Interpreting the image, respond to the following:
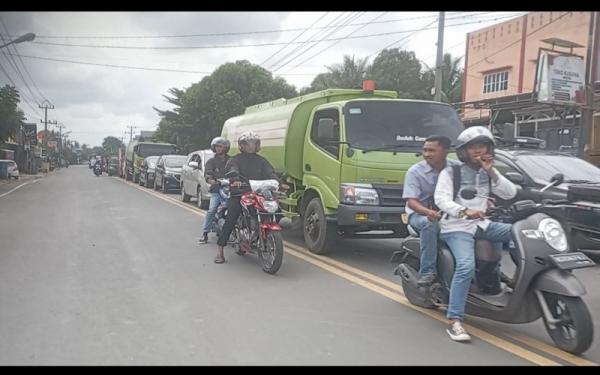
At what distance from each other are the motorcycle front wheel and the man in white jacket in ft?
8.36

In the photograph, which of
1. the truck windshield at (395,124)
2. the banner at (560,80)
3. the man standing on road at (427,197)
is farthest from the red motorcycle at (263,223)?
the banner at (560,80)

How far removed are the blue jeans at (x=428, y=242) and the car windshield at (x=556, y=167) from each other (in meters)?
4.38

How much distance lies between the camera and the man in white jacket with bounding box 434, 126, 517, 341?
14.6ft

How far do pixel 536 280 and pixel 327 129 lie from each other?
4110 mm

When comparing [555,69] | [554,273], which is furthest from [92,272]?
[555,69]

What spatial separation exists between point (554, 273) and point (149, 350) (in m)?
3.10

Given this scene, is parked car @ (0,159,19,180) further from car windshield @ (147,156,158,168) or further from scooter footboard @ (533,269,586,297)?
scooter footboard @ (533,269,586,297)

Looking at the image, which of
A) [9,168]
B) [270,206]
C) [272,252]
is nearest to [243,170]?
[270,206]

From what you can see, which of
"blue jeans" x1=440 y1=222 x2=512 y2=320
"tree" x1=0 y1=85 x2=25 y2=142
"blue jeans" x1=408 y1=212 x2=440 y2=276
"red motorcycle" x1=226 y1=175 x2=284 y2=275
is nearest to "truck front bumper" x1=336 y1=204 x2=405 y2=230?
"red motorcycle" x1=226 y1=175 x2=284 y2=275

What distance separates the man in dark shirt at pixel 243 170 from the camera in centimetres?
739

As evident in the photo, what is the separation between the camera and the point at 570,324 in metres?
4.17

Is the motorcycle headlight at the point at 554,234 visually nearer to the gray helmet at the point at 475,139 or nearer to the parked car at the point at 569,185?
the gray helmet at the point at 475,139
